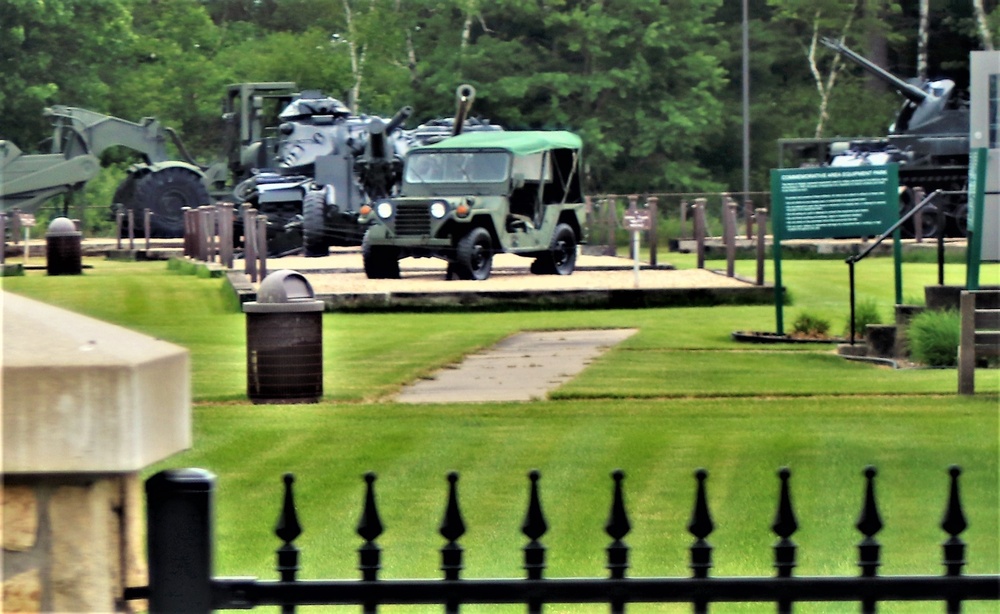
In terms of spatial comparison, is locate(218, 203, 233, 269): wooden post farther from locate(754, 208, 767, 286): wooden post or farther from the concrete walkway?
the concrete walkway

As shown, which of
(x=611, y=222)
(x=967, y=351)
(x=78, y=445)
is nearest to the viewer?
(x=78, y=445)

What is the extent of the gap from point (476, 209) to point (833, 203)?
7972 mm

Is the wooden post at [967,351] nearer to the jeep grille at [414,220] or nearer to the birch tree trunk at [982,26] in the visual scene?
the jeep grille at [414,220]

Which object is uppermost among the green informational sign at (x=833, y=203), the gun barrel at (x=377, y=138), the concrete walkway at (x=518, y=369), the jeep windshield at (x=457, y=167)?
the gun barrel at (x=377, y=138)

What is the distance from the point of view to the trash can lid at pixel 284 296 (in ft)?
41.2

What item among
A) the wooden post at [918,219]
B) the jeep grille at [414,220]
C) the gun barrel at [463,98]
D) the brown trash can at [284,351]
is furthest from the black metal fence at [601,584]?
the wooden post at [918,219]

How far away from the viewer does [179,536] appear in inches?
144

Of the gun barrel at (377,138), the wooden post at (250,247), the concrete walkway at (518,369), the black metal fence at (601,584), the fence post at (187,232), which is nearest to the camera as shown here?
the black metal fence at (601,584)

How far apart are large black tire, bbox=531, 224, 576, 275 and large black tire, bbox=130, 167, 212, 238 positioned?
1424cm

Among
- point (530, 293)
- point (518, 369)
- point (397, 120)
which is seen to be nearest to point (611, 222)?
point (397, 120)

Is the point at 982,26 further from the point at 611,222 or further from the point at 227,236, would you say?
the point at 227,236

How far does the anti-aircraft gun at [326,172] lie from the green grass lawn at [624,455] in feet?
54.1

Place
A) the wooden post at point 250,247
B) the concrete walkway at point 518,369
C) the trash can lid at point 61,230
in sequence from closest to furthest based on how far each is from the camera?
1. the concrete walkway at point 518,369
2. the wooden post at point 250,247
3. the trash can lid at point 61,230

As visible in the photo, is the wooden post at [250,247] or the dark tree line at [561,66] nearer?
the wooden post at [250,247]
